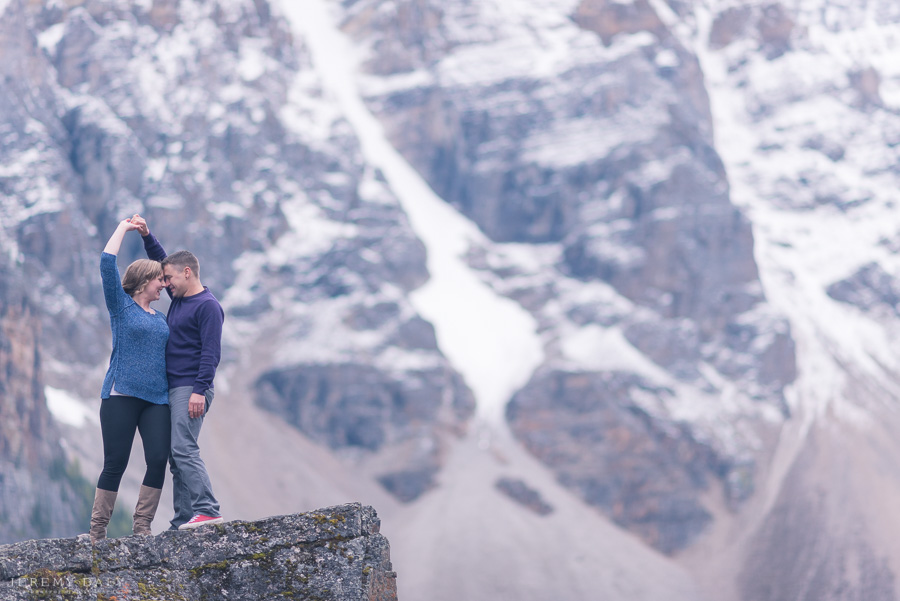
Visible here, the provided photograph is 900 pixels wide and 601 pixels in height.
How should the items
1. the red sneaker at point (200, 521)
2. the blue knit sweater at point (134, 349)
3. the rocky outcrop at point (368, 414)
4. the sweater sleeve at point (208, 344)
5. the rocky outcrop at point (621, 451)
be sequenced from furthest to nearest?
the rocky outcrop at point (621, 451) < the rocky outcrop at point (368, 414) < the sweater sleeve at point (208, 344) < the blue knit sweater at point (134, 349) < the red sneaker at point (200, 521)

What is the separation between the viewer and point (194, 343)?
489 inches

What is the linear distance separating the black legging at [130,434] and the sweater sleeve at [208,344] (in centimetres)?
54

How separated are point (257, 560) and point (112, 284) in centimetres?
292

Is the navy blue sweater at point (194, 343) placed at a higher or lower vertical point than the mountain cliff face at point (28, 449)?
higher

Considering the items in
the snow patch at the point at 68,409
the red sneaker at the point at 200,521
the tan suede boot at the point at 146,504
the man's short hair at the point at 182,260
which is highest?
the man's short hair at the point at 182,260

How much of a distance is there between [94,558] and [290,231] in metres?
188

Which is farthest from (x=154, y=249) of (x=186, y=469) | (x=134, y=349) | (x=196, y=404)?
(x=186, y=469)

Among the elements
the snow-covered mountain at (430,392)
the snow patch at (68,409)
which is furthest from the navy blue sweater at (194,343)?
the snow patch at (68,409)

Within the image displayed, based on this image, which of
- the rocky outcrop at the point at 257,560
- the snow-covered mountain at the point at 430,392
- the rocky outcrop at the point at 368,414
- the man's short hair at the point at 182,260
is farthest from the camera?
the rocky outcrop at the point at 368,414

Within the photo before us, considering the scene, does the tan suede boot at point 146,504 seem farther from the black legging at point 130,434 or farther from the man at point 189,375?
the man at point 189,375

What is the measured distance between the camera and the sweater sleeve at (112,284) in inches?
464

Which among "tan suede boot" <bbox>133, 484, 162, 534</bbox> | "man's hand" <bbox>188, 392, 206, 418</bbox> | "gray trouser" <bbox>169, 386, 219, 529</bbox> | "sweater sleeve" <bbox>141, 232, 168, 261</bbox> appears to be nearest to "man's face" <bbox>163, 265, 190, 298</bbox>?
"sweater sleeve" <bbox>141, 232, 168, 261</bbox>

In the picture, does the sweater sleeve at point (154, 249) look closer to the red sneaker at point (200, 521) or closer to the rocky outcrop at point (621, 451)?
the red sneaker at point (200, 521)

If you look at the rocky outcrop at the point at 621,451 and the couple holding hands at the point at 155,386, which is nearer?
the couple holding hands at the point at 155,386
